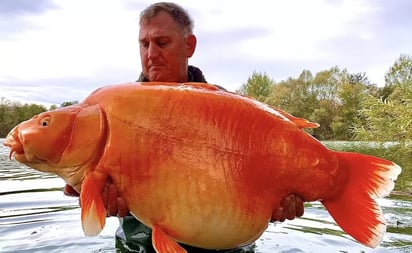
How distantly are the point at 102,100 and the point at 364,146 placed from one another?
54.4 ft

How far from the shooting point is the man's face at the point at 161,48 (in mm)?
4020

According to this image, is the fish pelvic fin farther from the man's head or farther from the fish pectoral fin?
the man's head

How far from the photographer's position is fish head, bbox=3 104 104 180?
2.45 metres

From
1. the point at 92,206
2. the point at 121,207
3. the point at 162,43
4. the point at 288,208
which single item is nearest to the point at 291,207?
the point at 288,208

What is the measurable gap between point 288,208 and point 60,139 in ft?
4.19

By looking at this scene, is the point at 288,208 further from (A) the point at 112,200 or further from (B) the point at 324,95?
(B) the point at 324,95

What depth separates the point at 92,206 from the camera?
2428 mm

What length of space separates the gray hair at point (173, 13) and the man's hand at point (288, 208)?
2011mm

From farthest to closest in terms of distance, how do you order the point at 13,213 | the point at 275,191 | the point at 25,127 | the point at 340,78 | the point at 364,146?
the point at 340,78, the point at 364,146, the point at 13,213, the point at 275,191, the point at 25,127

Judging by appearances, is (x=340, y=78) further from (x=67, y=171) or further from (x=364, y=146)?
(x=67, y=171)

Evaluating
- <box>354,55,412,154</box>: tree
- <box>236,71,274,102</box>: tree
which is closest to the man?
<box>354,55,412,154</box>: tree

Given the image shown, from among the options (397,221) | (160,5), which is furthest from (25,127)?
(397,221)

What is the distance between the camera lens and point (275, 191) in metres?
2.64

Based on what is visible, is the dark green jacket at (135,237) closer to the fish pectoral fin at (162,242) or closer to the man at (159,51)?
the man at (159,51)
